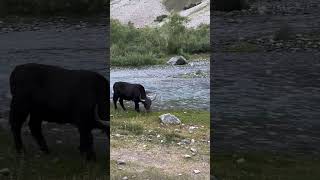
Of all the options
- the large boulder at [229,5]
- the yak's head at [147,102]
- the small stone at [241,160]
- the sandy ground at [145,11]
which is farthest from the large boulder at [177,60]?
the small stone at [241,160]

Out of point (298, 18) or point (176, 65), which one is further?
point (176, 65)

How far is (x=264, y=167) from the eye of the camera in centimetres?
530

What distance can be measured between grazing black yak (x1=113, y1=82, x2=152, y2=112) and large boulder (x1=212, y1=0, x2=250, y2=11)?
1363 millimetres

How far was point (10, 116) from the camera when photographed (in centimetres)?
514

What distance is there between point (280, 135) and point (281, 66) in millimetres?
745

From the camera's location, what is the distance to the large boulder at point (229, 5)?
5398 millimetres

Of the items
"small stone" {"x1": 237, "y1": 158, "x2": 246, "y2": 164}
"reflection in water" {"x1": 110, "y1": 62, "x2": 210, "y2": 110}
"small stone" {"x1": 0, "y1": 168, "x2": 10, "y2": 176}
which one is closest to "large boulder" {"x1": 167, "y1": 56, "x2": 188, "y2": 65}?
"reflection in water" {"x1": 110, "y1": 62, "x2": 210, "y2": 110}

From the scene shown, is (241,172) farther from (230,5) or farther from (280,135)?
(230,5)

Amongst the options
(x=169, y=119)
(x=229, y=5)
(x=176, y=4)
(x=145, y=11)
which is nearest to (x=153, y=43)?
(x=145, y=11)

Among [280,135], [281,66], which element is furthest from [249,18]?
[280,135]

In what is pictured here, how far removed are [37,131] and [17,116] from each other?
0.26 m

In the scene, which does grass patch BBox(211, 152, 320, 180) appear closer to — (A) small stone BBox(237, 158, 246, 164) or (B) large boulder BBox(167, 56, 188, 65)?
(A) small stone BBox(237, 158, 246, 164)

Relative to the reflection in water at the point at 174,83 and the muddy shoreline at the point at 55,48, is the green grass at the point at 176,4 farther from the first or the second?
the muddy shoreline at the point at 55,48

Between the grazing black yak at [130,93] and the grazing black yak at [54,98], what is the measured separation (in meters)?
0.77
